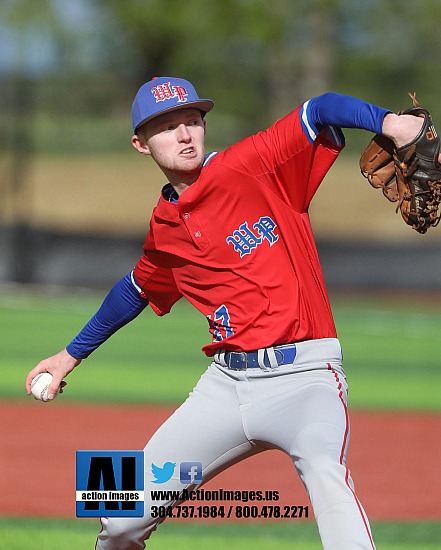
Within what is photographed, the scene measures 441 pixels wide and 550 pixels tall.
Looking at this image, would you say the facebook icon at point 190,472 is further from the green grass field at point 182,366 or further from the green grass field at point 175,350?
the green grass field at point 175,350

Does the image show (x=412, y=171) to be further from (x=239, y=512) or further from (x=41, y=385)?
(x=239, y=512)

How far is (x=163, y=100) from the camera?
431 centimetres

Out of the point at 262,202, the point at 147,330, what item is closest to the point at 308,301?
the point at 262,202

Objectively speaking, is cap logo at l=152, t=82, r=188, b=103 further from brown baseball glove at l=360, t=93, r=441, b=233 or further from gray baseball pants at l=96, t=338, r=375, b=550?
gray baseball pants at l=96, t=338, r=375, b=550

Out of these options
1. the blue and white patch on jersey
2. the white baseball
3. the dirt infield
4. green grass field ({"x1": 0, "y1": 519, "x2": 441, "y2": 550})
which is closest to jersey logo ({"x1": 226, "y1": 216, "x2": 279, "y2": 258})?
the blue and white patch on jersey

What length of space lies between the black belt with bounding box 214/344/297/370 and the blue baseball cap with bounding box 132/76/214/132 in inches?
40.3

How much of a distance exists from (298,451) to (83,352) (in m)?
1.33

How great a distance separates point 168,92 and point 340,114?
2.78ft

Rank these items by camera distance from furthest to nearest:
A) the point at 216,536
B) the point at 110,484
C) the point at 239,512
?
the point at 239,512 → the point at 216,536 → the point at 110,484

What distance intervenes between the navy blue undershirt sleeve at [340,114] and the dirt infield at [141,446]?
3.43 m

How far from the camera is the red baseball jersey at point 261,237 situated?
416 centimetres

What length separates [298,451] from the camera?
151 inches

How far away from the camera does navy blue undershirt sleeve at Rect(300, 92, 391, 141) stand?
3680 mm

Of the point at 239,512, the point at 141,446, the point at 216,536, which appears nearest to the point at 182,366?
the point at 141,446
